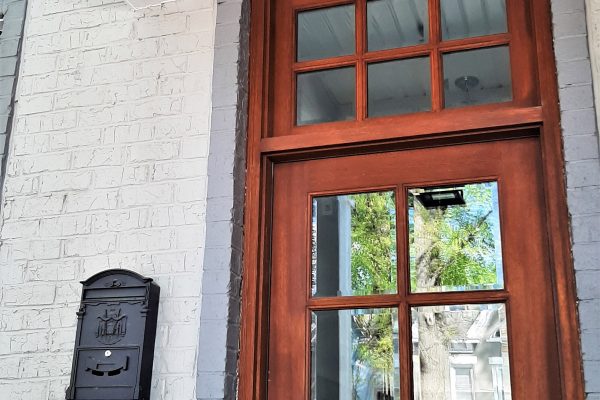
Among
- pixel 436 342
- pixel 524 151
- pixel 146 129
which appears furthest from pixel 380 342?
pixel 146 129

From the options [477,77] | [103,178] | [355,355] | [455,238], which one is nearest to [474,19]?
[477,77]

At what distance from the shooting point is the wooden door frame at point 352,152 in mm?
2369

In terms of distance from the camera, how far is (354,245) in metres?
2.73

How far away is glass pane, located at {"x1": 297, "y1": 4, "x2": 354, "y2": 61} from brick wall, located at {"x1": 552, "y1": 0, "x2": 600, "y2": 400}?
0.75 metres

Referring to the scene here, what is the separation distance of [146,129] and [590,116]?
5.09 ft

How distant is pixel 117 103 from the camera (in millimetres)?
3049

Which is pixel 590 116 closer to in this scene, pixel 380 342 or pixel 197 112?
pixel 380 342

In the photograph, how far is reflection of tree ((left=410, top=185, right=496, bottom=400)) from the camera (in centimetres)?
253

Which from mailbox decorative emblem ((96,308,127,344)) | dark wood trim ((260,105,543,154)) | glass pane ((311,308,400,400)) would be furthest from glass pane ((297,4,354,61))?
mailbox decorative emblem ((96,308,127,344))

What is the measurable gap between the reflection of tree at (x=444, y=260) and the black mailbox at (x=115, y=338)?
0.90 metres

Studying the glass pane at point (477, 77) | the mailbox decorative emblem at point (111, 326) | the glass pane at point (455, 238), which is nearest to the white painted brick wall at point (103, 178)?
the mailbox decorative emblem at point (111, 326)

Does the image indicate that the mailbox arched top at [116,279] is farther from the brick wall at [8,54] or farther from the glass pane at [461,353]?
the glass pane at [461,353]

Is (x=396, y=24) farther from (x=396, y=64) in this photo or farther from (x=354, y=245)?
(x=354, y=245)

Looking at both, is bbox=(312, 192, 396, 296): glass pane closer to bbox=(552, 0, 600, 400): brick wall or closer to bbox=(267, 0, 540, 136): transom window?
bbox=(267, 0, 540, 136): transom window
